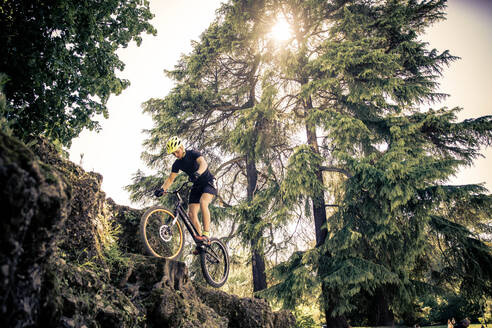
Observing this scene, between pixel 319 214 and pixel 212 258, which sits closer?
pixel 212 258

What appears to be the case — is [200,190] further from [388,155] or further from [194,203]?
[388,155]

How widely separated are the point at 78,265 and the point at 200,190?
248 cm

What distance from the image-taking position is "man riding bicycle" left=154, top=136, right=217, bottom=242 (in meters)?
4.87

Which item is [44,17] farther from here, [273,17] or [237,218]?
[273,17]

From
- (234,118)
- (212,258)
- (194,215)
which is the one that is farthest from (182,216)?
(234,118)

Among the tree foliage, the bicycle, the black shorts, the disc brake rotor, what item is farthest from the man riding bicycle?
the tree foliage

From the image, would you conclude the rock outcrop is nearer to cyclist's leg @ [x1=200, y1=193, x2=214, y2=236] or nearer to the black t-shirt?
cyclist's leg @ [x1=200, y1=193, x2=214, y2=236]

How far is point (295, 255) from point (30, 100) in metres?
7.90

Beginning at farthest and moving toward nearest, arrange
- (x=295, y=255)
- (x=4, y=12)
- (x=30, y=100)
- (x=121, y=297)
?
(x=295, y=255)
(x=30, y=100)
(x=4, y=12)
(x=121, y=297)

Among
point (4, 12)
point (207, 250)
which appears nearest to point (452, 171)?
point (207, 250)

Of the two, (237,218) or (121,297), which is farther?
(237,218)

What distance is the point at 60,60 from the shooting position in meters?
4.31

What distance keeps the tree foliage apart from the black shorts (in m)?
2.35

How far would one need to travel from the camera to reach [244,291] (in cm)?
1178
